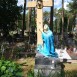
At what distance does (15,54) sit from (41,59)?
8.39 m

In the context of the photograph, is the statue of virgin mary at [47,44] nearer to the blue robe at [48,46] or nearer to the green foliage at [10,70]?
the blue robe at [48,46]

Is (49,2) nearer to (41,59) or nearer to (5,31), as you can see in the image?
(41,59)

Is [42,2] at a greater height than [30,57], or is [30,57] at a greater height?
[42,2]

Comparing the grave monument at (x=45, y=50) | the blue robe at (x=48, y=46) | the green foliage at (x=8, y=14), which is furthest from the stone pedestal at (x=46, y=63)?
the green foliage at (x=8, y=14)

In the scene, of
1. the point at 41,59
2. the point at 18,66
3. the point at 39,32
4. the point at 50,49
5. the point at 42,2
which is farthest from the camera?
the point at 42,2

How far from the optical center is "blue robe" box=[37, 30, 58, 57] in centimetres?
1075

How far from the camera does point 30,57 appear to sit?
704 inches

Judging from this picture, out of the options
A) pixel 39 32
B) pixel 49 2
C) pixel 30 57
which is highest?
pixel 49 2

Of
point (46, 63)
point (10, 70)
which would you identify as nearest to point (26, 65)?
point (10, 70)

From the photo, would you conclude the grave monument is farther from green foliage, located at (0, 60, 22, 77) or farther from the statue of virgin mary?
green foliage, located at (0, 60, 22, 77)

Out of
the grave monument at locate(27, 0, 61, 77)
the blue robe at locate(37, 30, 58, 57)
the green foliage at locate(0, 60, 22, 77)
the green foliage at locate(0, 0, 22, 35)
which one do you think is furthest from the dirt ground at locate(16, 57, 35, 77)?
the green foliage at locate(0, 0, 22, 35)

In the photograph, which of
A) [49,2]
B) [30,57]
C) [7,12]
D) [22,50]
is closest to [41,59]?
[49,2]

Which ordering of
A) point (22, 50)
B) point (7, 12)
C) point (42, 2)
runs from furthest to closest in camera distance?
point (7, 12) < point (22, 50) < point (42, 2)

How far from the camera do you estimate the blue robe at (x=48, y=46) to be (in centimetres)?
1075
